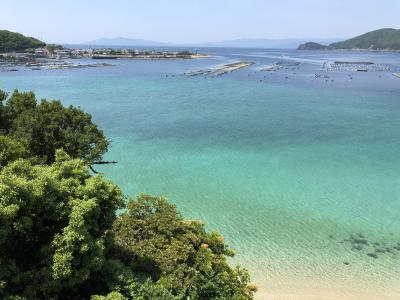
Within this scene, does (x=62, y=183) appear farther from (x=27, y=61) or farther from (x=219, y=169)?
(x=27, y=61)

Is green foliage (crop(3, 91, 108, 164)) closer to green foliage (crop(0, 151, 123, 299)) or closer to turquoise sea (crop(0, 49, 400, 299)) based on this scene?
turquoise sea (crop(0, 49, 400, 299))

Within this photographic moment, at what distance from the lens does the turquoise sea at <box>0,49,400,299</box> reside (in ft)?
56.4

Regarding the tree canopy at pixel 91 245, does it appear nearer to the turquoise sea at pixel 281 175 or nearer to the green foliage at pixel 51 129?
the turquoise sea at pixel 281 175

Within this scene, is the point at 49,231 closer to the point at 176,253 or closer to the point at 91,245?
the point at 91,245

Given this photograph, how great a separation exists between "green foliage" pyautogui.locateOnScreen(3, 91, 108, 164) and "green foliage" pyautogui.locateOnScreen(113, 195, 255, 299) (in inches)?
424

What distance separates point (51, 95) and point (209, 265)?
56570 mm

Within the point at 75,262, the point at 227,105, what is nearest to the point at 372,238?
the point at 75,262

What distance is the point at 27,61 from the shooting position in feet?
409

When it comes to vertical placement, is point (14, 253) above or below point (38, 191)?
below

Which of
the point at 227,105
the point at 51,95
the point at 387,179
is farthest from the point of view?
the point at 51,95

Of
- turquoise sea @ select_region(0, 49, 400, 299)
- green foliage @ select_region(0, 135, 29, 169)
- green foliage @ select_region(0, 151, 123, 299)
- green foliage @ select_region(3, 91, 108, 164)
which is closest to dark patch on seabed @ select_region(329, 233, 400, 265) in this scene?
turquoise sea @ select_region(0, 49, 400, 299)

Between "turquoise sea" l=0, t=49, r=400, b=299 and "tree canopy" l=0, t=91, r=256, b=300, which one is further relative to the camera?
"turquoise sea" l=0, t=49, r=400, b=299

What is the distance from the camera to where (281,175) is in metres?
27.5

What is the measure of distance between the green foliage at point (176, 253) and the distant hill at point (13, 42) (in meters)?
157
